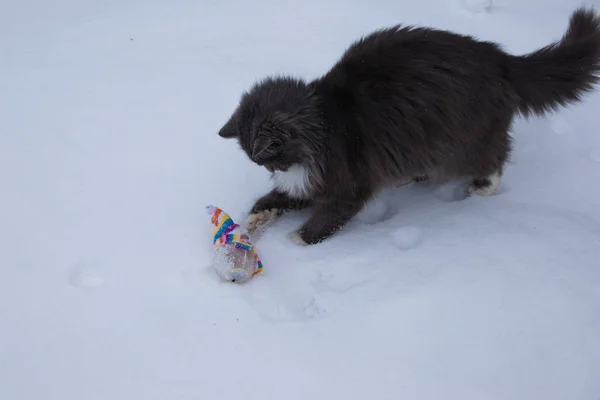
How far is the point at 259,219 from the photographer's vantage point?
8.82ft

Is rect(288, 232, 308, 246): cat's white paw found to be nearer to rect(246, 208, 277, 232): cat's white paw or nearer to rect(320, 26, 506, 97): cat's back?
rect(246, 208, 277, 232): cat's white paw

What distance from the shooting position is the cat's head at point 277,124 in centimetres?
228

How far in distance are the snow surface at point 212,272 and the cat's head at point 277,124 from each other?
0.51m

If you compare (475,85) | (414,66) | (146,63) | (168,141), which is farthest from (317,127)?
(146,63)

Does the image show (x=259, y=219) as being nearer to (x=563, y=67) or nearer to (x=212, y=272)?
(x=212, y=272)

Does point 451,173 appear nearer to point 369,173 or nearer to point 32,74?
point 369,173

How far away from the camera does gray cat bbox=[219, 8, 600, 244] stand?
2365 millimetres

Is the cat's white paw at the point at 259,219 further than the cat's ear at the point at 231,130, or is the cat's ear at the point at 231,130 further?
the cat's white paw at the point at 259,219

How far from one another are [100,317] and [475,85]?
2144 millimetres

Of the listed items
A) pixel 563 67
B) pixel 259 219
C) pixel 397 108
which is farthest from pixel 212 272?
pixel 563 67

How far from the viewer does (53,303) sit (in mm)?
2213

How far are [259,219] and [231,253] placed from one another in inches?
16.7

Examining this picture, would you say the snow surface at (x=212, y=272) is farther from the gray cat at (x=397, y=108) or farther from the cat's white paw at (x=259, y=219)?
the gray cat at (x=397, y=108)

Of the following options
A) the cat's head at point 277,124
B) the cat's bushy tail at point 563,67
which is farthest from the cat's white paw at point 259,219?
the cat's bushy tail at point 563,67
